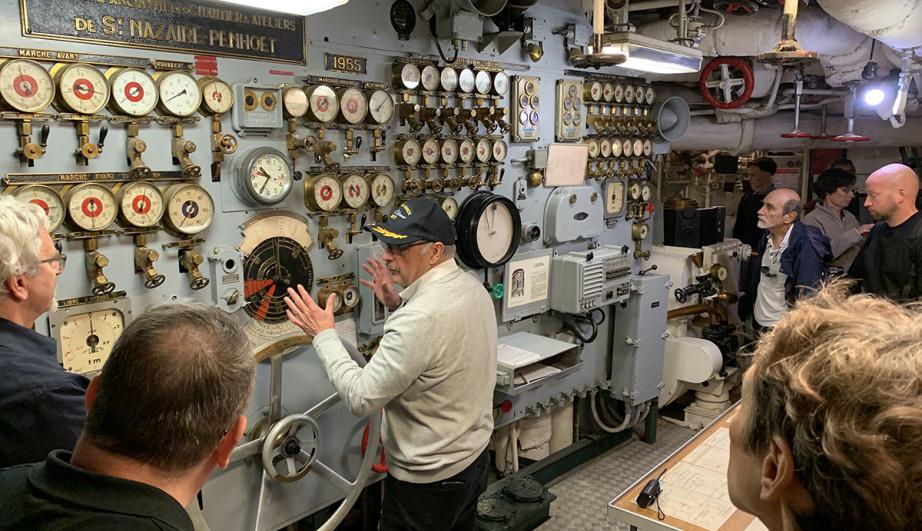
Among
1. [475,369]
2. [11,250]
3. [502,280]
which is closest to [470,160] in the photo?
[502,280]

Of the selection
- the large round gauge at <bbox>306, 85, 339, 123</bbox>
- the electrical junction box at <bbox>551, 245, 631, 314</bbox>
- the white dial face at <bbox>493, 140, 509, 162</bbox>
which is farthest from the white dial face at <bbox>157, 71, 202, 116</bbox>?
the electrical junction box at <bbox>551, 245, 631, 314</bbox>

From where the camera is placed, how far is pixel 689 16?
3.29 m

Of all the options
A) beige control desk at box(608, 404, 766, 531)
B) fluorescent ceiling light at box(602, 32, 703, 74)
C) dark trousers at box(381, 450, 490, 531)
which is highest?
fluorescent ceiling light at box(602, 32, 703, 74)

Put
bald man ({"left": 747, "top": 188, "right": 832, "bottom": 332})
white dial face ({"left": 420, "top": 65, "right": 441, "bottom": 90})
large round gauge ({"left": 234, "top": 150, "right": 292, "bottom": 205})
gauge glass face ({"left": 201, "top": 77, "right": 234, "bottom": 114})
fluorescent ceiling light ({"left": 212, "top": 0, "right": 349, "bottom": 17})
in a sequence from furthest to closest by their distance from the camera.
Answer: bald man ({"left": 747, "top": 188, "right": 832, "bottom": 332})
white dial face ({"left": 420, "top": 65, "right": 441, "bottom": 90})
large round gauge ({"left": 234, "top": 150, "right": 292, "bottom": 205})
gauge glass face ({"left": 201, "top": 77, "right": 234, "bottom": 114})
fluorescent ceiling light ({"left": 212, "top": 0, "right": 349, "bottom": 17})

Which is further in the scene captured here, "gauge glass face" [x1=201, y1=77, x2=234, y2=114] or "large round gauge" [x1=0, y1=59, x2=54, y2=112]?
"gauge glass face" [x1=201, y1=77, x2=234, y2=114]

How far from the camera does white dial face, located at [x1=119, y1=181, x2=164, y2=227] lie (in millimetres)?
2049

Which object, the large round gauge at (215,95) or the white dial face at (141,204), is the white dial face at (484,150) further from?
the white dial face at (141,204)

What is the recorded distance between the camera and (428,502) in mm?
2125

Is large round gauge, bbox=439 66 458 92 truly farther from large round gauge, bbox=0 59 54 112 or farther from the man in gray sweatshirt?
large round gauge, bbox=0 59 54 112

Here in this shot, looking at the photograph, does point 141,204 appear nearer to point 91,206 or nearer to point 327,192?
point 91,206

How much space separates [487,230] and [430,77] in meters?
0.76

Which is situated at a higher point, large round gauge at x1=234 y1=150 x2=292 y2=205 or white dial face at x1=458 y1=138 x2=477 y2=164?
white dial face at x1=458 y1=138 x2=477 y2=164

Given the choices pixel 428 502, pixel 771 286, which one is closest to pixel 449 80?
pixel 428 502

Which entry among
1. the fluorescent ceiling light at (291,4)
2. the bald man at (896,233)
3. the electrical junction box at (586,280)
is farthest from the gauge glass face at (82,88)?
the bald man at (896,233)
